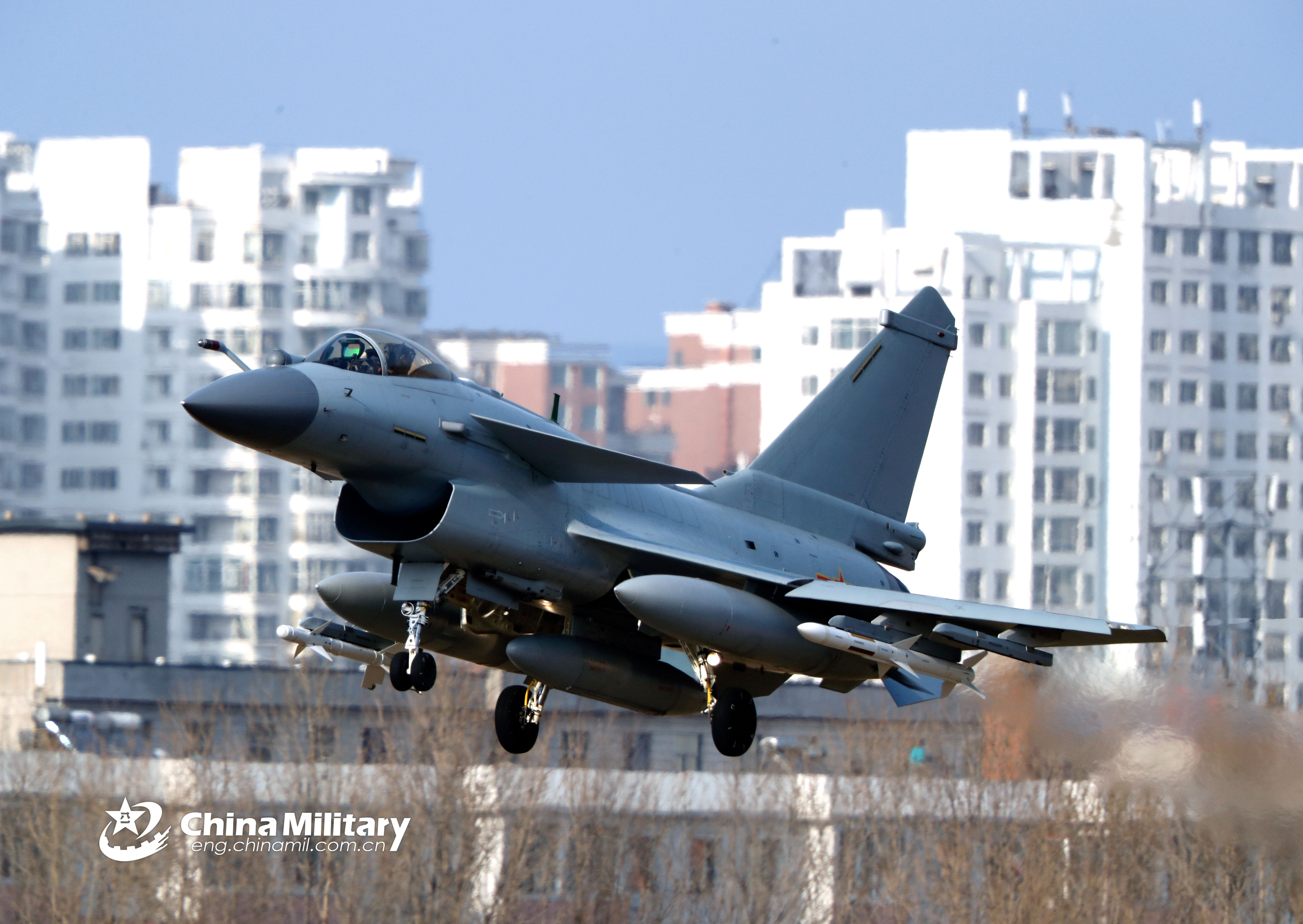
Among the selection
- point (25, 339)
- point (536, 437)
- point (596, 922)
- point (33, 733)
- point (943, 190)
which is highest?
point (943, 190)

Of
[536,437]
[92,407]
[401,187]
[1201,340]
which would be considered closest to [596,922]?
[536,437]

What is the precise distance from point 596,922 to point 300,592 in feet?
224

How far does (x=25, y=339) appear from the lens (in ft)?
383

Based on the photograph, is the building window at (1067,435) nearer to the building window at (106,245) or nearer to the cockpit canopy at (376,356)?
the building window at (106,245)

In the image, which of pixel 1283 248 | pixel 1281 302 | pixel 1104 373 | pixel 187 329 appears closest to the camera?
pixel 1104 373

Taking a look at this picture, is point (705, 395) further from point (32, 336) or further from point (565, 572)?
point (565, 572)

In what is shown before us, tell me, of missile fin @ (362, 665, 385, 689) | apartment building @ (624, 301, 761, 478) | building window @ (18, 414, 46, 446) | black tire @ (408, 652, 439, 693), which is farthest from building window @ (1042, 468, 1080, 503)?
black tire @ (408, 652, 439, 693)

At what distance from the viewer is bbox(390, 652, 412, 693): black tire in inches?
774

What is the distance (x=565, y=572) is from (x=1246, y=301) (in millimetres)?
89827

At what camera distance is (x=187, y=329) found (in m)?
113

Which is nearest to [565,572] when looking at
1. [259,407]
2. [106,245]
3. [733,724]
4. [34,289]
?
[733,724]

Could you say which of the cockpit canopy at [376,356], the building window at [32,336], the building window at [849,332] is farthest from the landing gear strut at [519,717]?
the building window at [32,336]

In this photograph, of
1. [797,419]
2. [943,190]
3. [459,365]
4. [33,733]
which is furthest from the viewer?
[459,365]

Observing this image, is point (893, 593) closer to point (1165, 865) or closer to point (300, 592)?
point (1165, 865)
